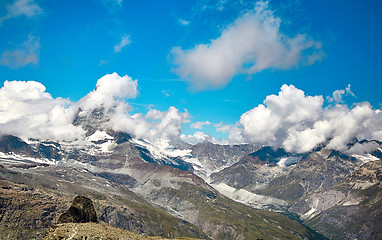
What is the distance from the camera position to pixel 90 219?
88.9 metres

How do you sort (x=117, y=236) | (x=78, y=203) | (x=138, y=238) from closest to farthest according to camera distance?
(x=117, y=236) → (x=138, y=238) → (x=78, y=203)

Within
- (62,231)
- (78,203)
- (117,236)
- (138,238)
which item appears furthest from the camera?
(78,203)

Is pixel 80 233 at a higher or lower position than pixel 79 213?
lower

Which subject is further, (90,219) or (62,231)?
(90,219)

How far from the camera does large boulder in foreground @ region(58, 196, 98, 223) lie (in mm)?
81188

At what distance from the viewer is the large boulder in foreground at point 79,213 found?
8119 cm

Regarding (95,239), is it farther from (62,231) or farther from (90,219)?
(90,219)

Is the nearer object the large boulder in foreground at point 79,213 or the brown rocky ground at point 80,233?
the brown rocky ground at point 80,233

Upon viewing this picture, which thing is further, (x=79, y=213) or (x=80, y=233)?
(x=79, y=213)

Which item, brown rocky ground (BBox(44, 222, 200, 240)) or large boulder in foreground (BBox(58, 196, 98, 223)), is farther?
large boulder in foreground (BBox(58, 196, 98, 223))

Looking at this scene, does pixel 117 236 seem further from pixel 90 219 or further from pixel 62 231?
pixel 90 219

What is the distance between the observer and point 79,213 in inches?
3332

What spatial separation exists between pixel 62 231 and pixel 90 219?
3282cm

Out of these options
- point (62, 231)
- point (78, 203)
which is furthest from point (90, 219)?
point (62, 231)
